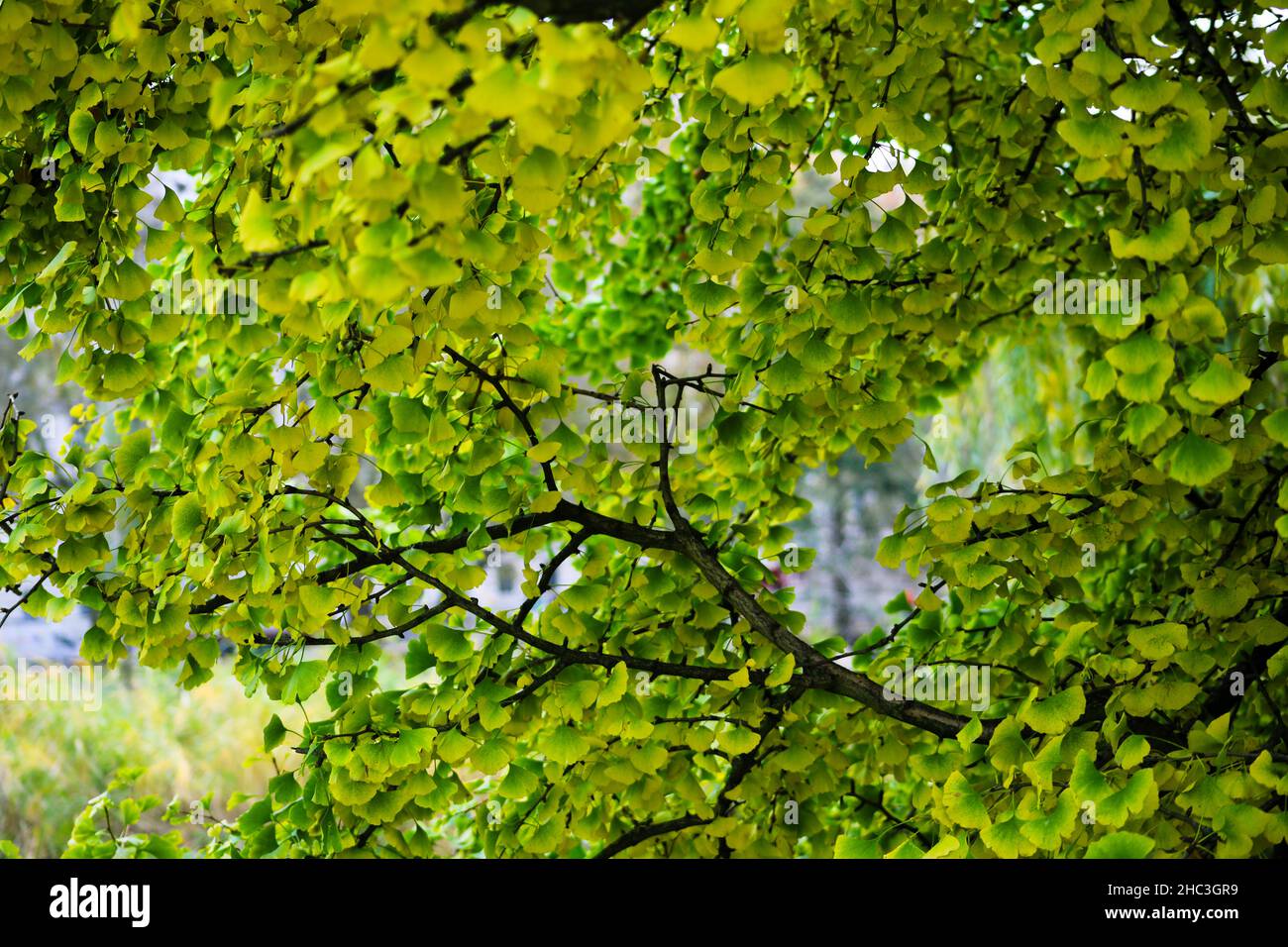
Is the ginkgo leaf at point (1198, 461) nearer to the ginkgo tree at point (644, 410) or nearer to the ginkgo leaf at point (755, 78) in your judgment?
the ginkgo tree at point (644, 410)

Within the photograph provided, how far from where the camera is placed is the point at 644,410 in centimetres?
175

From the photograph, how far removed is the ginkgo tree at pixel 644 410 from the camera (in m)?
1.07

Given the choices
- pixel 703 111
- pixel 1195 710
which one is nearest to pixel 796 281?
pixel 703 111

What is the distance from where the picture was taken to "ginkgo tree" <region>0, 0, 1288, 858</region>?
1.07 meters

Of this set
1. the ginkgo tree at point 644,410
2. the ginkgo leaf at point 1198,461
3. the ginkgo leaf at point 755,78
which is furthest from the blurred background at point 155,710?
the ginkgo leaf at point 755,78

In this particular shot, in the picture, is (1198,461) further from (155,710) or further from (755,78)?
(155,710)

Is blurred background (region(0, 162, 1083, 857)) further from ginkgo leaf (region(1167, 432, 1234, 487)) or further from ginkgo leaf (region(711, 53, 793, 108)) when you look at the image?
ginkgo leaf (region(711, 53, 793, 108))

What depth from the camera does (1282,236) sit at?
1.28 metres

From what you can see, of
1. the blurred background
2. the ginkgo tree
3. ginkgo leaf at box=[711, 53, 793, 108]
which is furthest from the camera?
the blurred background

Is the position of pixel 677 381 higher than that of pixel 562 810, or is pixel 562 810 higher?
pixel 677 381

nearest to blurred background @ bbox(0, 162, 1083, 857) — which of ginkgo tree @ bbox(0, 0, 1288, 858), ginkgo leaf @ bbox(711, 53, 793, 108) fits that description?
ginkgo tree @ bbox(0, 0, 1288, 858)

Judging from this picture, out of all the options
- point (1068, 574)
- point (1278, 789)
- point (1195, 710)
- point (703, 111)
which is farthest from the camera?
point (1195, 710)
